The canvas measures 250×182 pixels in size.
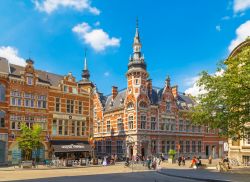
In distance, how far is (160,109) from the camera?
68688mm

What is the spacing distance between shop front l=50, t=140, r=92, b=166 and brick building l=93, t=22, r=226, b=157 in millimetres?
11108

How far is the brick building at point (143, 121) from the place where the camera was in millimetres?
64750

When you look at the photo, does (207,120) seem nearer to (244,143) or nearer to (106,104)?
(244,143)

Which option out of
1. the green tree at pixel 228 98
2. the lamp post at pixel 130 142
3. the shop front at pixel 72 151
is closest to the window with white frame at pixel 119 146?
the lamp post at pixel 130 142

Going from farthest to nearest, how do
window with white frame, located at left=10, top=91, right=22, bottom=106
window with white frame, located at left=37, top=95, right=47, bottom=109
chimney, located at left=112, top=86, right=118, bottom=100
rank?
1. chimney, located at left=112, top=86, right=118, bottom=100
2. window with white frame, located at left=37, top=95, right=47, bottom=109
3. window with white frame, located at left=10, top=91, right=22, bottom=106

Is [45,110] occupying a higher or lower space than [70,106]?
lower

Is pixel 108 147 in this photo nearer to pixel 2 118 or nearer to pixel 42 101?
pixel 42 101

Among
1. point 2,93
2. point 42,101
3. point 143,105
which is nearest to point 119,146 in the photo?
point 143,105

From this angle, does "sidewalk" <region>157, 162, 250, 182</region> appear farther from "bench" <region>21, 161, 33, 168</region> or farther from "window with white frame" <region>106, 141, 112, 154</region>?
"window with white frame" <region>106, 141, 112, 154</region>

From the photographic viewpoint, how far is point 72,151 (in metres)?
52.8

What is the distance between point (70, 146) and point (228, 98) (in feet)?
93.9

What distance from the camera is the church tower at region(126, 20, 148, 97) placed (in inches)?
2552

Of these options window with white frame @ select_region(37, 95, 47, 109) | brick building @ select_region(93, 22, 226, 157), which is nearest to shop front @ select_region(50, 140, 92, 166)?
window with white frame @ select_region(37, 95, 47, 109)

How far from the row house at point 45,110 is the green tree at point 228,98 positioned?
24.7 metres
